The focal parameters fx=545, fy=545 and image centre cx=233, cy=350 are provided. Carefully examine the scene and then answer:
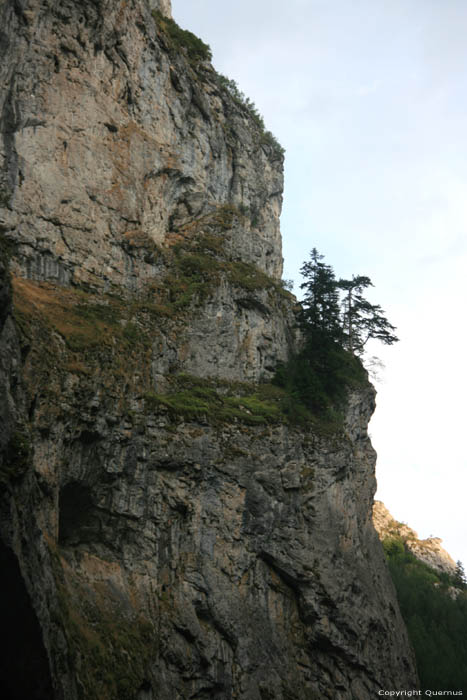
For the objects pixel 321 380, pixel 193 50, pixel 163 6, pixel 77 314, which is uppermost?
pixel 163 6

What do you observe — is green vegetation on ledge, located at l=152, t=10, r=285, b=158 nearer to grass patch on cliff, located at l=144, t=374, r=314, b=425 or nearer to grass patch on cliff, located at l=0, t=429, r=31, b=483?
grass patch on cliff, located at l=144, t=374, r=314, b=425

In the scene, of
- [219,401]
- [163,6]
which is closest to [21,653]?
[219,401]

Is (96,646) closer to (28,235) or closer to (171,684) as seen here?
(171,684)

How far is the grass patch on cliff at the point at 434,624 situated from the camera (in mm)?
33188

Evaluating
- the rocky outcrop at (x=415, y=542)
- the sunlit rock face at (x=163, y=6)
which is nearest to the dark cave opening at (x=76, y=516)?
the sunlit rock face at (x=163, y=6)

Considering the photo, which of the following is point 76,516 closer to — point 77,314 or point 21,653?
point 77,314

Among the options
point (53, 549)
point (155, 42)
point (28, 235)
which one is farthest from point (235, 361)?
point (155, 42)

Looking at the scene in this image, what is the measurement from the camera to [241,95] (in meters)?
51.3

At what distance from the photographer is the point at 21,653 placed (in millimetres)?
12336

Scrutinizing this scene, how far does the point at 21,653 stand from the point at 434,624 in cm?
3491

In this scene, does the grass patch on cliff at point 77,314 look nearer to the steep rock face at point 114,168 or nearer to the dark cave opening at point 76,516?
the steep rock face at point 114,168

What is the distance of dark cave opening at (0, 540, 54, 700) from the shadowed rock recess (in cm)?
6

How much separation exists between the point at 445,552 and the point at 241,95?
53.1 metres

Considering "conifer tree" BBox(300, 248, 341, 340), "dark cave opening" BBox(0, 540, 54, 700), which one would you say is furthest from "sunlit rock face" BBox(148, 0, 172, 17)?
"dark cave opening" BBox(0, 540, 54, 700)
